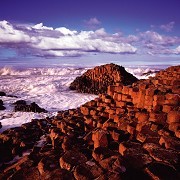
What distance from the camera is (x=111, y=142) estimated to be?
244 inches

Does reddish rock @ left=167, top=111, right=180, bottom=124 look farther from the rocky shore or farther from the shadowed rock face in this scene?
the shadowed rock face

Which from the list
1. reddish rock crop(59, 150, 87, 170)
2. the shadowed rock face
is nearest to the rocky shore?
reddish rock crop(59, 150, 87, 170)

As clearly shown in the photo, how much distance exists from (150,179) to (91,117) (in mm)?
4371

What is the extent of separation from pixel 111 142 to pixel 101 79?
726 inches

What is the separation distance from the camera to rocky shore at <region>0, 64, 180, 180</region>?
15.7 ft

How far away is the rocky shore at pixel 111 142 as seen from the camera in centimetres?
479

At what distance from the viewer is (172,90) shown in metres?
7.09

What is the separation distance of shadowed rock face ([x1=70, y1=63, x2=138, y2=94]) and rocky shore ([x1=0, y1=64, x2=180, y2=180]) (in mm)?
13945

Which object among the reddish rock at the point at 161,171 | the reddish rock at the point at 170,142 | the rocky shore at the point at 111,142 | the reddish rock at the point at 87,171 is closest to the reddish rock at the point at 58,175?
the rocky shore at the point at 111,142

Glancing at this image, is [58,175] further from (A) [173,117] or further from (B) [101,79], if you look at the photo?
(B) [101,79]

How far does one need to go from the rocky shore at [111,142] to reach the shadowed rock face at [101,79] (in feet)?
45.8

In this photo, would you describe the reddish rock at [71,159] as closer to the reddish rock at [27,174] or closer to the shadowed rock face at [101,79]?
the reddish rock at [27,174]

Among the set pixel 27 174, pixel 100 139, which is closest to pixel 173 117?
pixel 100 139

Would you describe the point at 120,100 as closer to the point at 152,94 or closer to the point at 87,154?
the point at 152,94
